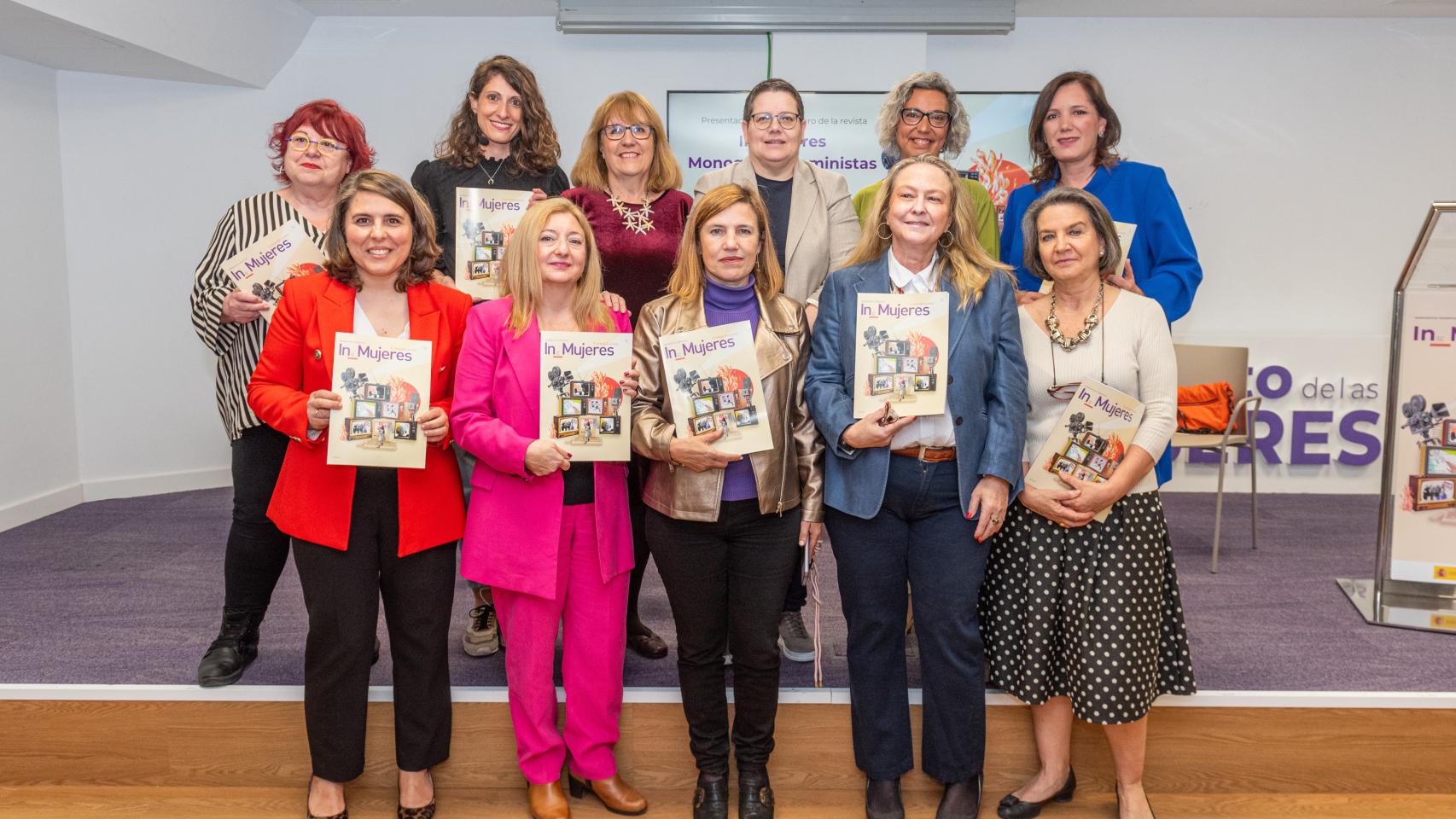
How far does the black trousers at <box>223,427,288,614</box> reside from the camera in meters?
2.89

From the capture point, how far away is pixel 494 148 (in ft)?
10.4

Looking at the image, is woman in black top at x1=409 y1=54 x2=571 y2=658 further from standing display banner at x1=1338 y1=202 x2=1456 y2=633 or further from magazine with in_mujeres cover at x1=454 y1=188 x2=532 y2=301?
standing display banner at x1=1338 y1=202 x2=1456 y2=633

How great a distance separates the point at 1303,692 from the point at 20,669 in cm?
398

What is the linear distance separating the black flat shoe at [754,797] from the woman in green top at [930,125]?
174 cm

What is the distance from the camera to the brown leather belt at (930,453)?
8.41ft

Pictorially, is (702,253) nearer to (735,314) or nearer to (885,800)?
(735,314)

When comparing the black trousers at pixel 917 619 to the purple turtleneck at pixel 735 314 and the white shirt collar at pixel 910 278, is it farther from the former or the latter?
the white shirt collar at pixel 910 278

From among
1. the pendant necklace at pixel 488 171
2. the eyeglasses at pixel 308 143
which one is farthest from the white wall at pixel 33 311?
the pendant necklace at pixel 488 171

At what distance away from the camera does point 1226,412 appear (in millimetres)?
4836

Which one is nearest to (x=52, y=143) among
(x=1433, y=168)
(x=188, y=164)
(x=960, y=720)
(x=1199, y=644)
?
(x=188, y=164)

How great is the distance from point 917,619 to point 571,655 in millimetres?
947

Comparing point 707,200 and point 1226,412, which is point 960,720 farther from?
point 1226,412

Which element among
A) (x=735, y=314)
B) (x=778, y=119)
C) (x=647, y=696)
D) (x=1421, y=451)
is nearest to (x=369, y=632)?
(x=647, y=696)

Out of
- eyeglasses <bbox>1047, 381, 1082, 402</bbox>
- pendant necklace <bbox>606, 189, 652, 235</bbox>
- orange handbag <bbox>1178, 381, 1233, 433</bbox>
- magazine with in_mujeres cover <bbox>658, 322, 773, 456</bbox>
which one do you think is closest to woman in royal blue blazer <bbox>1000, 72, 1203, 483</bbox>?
eyeglasses <bbox>1047, 381, 1082, 402</bbox>
